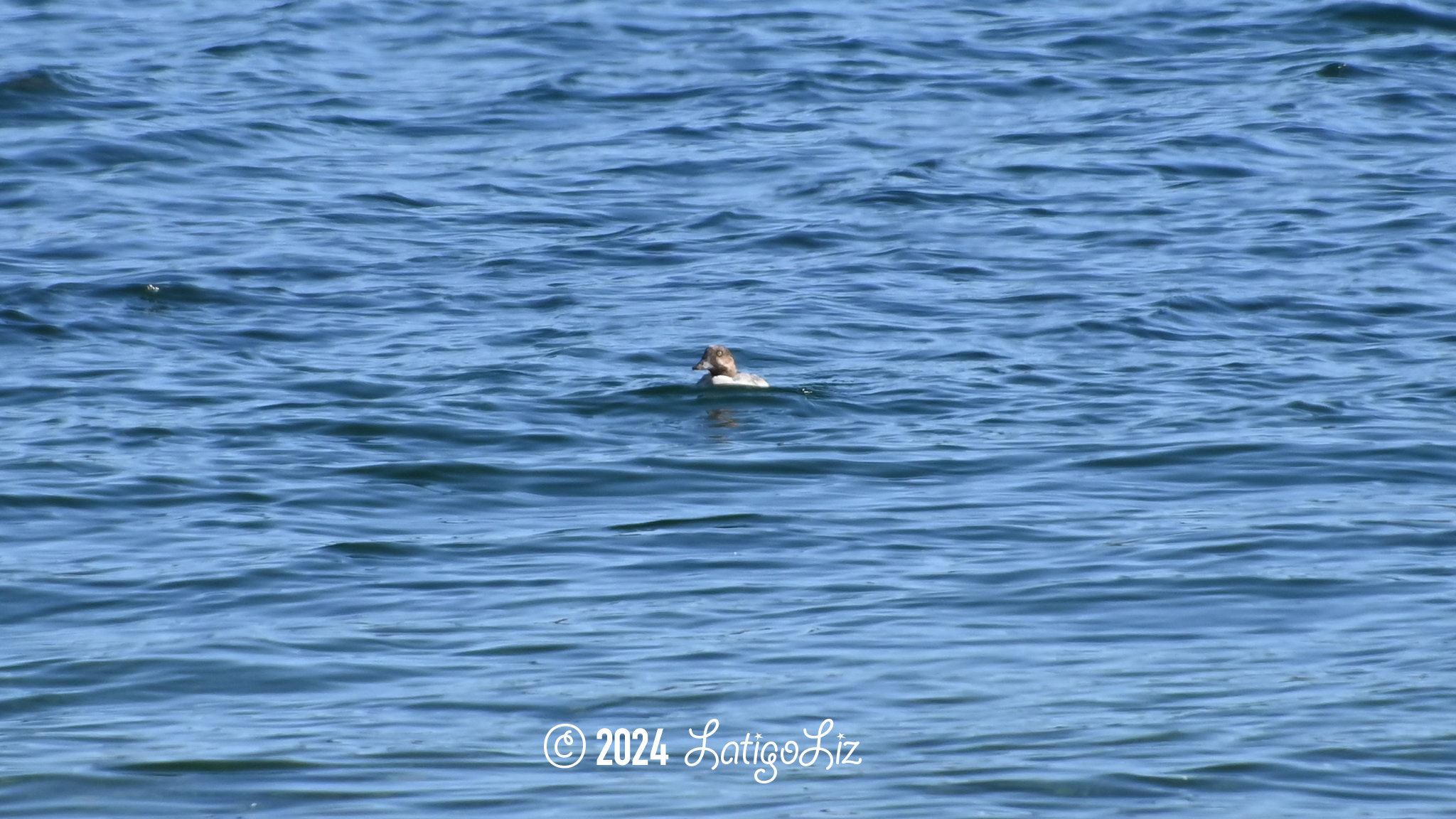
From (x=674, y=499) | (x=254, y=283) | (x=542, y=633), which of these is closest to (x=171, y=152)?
(x=254, y=283)

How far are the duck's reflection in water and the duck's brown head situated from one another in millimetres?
310

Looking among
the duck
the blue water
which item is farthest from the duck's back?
the blue water

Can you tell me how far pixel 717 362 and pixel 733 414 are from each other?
16.2 inches

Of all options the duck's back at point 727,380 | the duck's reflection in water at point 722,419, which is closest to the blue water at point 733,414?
the duck's reflection in water at point 722,419

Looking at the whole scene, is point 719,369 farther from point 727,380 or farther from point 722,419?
point 722,419

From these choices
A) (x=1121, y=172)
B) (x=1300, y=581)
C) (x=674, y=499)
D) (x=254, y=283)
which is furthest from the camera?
(x=1121, y=172)

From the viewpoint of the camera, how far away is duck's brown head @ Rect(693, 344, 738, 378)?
1463 centimetres

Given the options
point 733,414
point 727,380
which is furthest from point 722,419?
point 727,380

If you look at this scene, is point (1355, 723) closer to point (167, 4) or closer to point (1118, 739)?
point (1118, 739)

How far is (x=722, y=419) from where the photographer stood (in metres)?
14.4

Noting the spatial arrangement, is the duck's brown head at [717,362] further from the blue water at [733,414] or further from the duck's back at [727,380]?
the blue water at [733,414]

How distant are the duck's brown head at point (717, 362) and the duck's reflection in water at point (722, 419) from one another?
0.31m

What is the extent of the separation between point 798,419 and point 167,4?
18573mm

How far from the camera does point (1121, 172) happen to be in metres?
21.9
